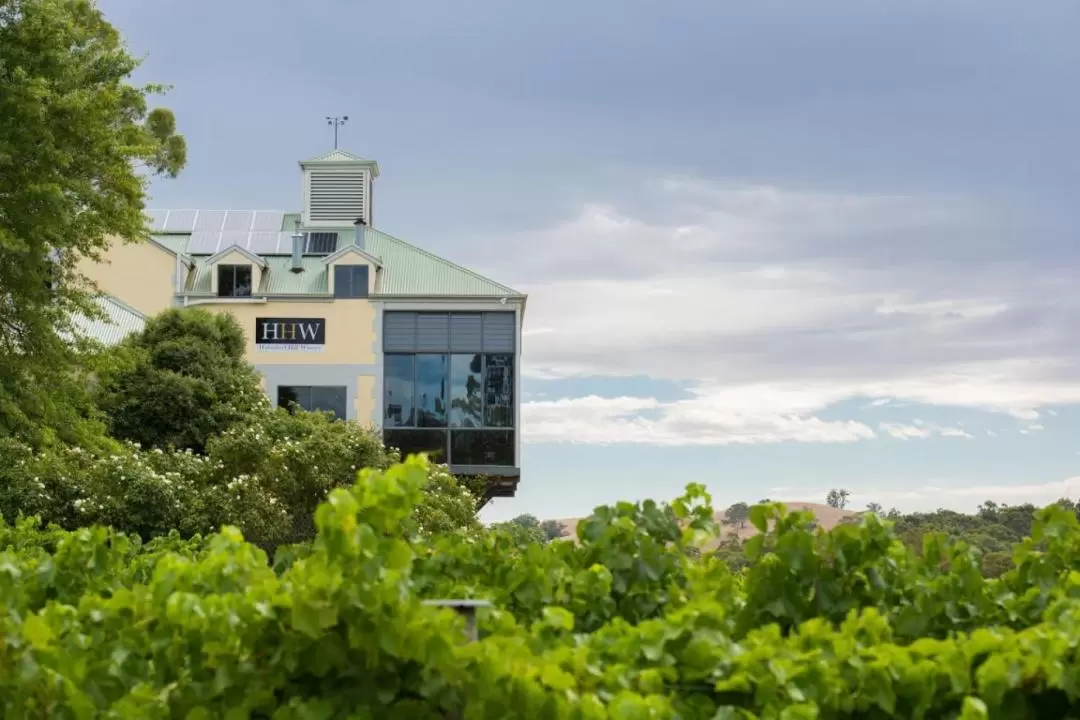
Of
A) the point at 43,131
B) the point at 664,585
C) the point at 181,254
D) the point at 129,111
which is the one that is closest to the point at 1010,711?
the point at 664,585

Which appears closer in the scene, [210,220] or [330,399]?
[330,399]

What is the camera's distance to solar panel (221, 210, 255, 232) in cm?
3822

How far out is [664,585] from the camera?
11.3ft

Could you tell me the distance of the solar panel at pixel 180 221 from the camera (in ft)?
125

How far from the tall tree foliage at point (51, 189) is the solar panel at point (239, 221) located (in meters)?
18.9

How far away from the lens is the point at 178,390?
25.4 metres

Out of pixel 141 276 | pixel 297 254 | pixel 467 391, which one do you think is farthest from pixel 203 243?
pixel 467 391

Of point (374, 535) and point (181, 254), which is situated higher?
point (181, 254)

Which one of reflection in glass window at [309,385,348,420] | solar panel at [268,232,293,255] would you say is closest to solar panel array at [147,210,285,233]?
solar panel at [268,232,293,255]

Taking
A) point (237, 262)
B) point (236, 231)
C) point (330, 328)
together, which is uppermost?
point (236, 231)

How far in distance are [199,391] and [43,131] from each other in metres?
10.1

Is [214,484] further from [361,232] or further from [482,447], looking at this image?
[361,232]

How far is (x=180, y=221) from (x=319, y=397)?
9253 mm

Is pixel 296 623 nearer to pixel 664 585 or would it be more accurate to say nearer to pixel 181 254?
pixel 664 585
